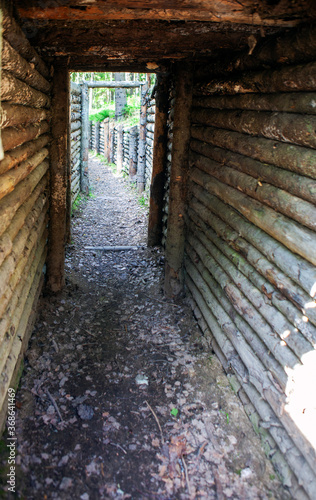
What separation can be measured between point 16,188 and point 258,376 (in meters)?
2.73

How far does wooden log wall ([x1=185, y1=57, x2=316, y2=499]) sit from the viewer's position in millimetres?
2588

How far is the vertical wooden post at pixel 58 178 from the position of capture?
521 cm

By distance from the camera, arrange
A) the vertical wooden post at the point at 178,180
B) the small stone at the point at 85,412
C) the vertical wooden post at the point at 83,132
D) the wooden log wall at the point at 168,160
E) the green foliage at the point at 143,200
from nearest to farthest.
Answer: the small stone at the point at 85,412 → the vertical wooden post at the point at 178,180 → the wooden log wall at the point at 168,160 → the green foliage at the point at 143,200 → the vertical wooden post at the point at 83,132

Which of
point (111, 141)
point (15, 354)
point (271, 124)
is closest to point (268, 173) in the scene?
point (271, 124)

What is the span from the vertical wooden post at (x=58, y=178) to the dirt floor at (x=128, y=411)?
41 cm

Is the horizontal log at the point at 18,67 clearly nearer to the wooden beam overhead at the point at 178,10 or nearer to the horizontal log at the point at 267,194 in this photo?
the wooden beam overhead at the point at 178,10

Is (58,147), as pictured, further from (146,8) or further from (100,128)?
(100,128)

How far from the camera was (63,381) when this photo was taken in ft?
12.9

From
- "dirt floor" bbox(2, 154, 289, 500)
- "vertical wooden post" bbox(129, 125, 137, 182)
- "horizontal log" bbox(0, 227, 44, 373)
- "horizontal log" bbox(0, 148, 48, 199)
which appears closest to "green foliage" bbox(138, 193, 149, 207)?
"vertical wooden post" bbox(129, 125, 137, 182)

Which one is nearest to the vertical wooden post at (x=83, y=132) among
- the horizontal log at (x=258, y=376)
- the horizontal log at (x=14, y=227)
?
the horizontal log at (x=14, y=227)

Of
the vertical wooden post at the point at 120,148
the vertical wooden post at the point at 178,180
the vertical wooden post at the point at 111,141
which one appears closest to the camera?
the vertical wooden post at the point at 178,180

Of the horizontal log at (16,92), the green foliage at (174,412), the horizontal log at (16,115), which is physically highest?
the horizontal log at (16,92)

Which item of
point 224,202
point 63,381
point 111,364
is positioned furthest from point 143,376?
point 224,202

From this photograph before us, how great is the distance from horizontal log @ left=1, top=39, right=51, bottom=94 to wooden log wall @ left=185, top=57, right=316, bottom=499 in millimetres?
2043
